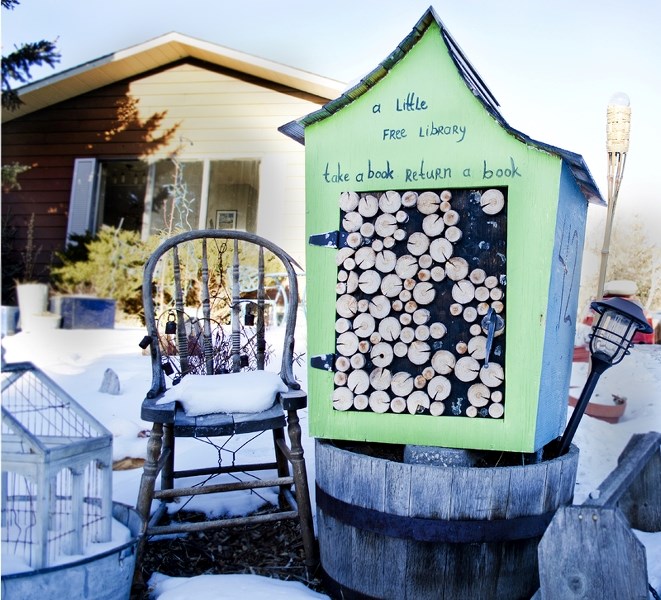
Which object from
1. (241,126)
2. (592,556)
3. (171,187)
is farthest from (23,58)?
(171,187)

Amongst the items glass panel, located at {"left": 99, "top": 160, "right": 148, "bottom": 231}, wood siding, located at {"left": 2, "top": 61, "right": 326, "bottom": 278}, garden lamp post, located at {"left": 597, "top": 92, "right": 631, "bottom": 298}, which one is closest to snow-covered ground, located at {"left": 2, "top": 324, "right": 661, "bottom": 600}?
garden lamp post, located at {"left": 597, "top": 92, "right": 631, "bottom": 298}

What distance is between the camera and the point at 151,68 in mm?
7902

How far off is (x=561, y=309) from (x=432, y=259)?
1.54ft

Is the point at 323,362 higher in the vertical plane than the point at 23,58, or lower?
lower

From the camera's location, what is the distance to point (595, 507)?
5.39 ft

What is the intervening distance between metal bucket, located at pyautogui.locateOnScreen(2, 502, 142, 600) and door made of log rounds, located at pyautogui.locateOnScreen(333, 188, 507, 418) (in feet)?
2.48

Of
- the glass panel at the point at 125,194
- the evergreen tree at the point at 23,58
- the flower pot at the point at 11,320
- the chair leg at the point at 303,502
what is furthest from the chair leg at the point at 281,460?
the glass panel at the point at 125,194

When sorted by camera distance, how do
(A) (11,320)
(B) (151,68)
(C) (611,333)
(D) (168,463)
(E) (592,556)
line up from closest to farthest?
(E) (592,556), (C) (611,333), (D) (168,463), (A) (11,320), (B) (151,68)

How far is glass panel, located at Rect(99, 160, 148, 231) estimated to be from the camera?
8.77m

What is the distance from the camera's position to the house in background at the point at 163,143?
7.35 meters

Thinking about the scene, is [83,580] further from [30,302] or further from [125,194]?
[125,194]

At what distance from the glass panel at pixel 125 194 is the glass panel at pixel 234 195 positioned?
1223 millimetres

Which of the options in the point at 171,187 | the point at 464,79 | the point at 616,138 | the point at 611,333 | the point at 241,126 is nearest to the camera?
the point at 464,79

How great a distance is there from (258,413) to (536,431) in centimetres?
85
